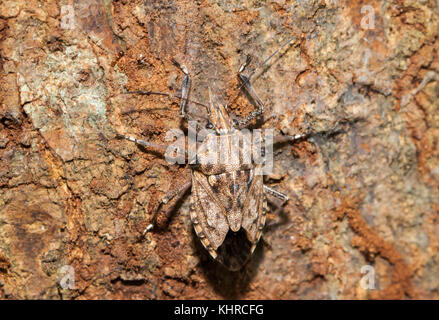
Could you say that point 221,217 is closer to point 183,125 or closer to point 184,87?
point 183,125

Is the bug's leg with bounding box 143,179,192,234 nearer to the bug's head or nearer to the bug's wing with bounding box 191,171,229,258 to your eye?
the bug's wing with bounding box 191,171,229,258

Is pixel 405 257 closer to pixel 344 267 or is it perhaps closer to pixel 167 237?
pixel 344 267

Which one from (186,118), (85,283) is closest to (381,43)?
(186,118)

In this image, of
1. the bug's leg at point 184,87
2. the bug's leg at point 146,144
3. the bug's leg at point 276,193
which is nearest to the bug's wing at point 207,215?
the bug's leg at point 146,144

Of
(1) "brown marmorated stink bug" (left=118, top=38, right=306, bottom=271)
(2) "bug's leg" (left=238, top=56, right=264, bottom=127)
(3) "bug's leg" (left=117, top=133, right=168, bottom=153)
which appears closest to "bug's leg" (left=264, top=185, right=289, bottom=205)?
(1) "brown marmorated stink bug" (left=118, top=38, right=306, bottom=271)

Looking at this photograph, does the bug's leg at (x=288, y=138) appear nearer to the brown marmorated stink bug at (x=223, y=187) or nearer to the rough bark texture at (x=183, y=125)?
the rough bark texture at (x=183, y=125)

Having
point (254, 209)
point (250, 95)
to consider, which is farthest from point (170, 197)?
point (250, 95)
